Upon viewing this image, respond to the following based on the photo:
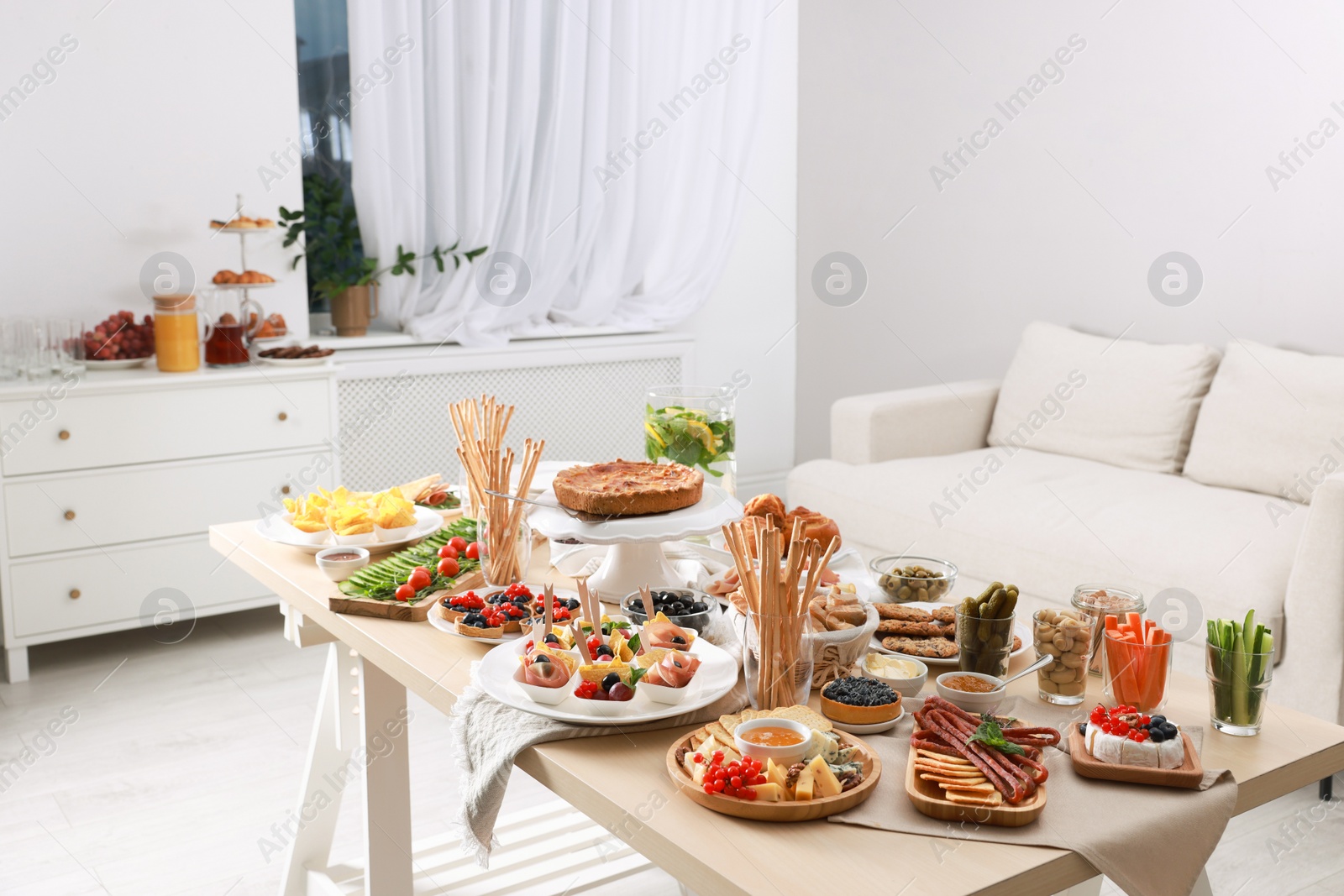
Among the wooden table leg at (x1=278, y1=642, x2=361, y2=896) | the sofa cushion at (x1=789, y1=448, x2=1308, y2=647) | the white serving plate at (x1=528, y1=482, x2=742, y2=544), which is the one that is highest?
the white serving plate at (x1=528, y1=482, x2=742, y2=544)

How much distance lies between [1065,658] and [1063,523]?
5.00 feet

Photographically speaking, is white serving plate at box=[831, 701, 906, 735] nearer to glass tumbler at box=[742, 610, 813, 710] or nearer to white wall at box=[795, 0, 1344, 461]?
glass tumbler at box=[742, 610, 813, 710]

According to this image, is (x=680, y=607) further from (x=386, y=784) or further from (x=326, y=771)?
(x=326, y=771)

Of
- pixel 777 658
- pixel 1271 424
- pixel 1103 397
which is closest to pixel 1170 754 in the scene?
pixel 777 658

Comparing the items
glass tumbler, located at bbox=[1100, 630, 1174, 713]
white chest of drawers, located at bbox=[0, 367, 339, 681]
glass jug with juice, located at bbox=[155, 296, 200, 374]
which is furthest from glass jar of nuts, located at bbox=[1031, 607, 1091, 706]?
glass jug with juice, located at bbox=[155, 296, 200, 374]

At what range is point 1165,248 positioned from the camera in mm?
3482

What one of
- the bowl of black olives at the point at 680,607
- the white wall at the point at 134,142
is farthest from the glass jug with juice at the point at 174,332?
the bowl of black olives at the point at 680,607

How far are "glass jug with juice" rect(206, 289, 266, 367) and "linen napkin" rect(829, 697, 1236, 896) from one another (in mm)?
2711

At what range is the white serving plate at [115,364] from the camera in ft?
10.5

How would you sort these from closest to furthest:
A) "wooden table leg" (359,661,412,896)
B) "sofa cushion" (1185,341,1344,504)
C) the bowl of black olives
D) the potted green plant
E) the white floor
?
the bowl of black olives < "wooden table leg" (359,661,412,896) < the white floor < "sofa cushion" (1185,341,1344,504) < the potted green plant

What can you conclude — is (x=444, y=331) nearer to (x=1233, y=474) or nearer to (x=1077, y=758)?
(x=1233, y=474)

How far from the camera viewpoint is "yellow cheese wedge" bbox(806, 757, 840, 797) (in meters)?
1.09

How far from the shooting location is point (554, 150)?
4.16m

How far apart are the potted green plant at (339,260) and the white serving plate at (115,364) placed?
0.72 metres
